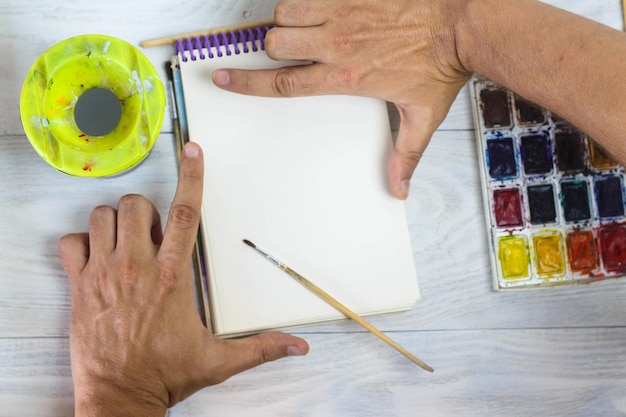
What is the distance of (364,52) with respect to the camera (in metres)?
0.81

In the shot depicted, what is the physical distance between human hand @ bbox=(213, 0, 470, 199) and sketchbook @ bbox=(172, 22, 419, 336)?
0.11 feet

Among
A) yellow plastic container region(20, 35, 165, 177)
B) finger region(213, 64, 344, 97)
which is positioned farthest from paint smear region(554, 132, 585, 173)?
yellow plastic container region(20, 35, 165, 177)

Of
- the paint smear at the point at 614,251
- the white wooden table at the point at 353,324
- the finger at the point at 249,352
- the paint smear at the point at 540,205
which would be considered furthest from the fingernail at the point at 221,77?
the paint smear at the point at 614,251

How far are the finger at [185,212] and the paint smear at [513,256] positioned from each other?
0.42 metres

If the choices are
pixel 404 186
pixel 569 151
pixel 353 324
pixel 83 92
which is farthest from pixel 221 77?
pixel 569 151

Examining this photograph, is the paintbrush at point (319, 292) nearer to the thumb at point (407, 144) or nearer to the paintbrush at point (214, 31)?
the thumb at point (407, 144)

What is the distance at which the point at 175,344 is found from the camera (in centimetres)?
78

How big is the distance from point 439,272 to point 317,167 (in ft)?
0.76

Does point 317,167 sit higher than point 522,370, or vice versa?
point 317,167

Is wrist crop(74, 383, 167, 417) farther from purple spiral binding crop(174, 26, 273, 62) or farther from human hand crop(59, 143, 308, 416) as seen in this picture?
purple spiral binding crop(174, 26, 273, 62)

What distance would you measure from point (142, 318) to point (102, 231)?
0.41 ft

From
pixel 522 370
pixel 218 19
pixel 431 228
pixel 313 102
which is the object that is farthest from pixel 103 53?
pixel 522 370

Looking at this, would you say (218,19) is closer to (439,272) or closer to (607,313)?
(439,272)

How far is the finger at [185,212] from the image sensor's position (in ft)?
2.57
